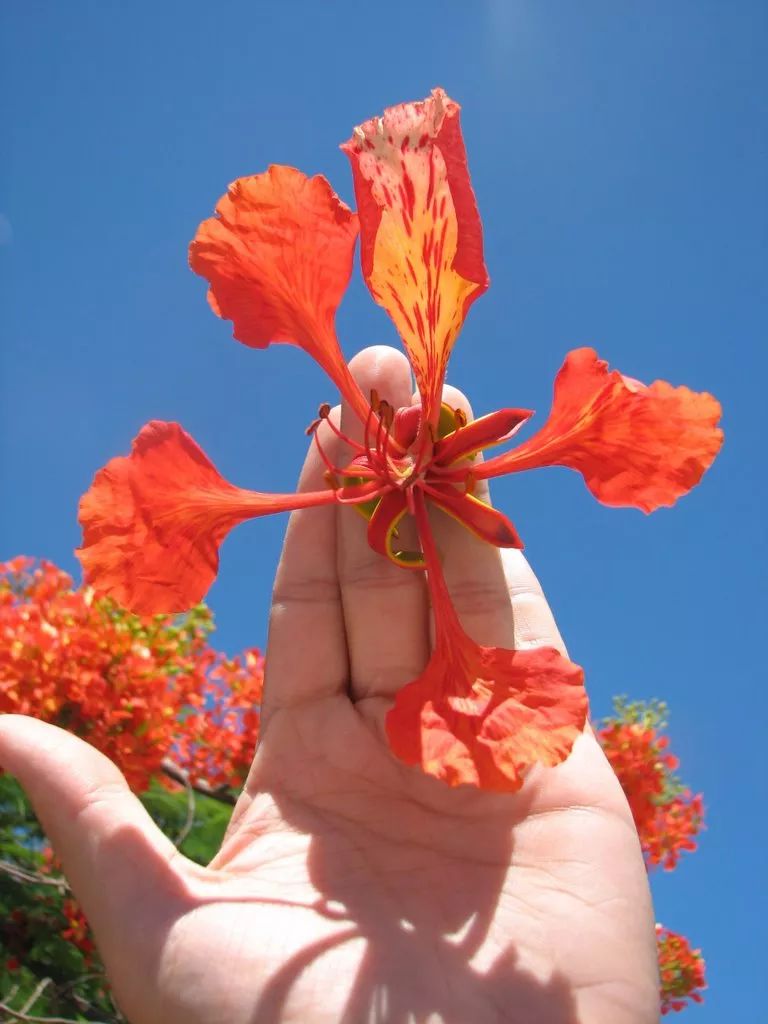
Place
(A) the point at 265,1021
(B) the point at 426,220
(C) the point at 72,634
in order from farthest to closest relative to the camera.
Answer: (C) the point at 72,634 < (B) the point at 426,220 < (A) the point at 265,1021

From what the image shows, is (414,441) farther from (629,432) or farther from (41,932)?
(41,932)

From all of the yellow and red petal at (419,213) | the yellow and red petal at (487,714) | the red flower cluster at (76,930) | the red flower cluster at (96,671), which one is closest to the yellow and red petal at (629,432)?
the yellow and red petal at (419,213)

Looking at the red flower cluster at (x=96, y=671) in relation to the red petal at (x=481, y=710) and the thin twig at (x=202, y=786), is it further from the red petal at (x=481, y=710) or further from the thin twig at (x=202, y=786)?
the red petal at (x=481, y=710)

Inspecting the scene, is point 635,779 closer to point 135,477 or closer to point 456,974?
point 456,974

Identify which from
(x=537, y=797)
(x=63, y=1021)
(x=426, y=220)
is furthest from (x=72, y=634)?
(x=426, y=220)

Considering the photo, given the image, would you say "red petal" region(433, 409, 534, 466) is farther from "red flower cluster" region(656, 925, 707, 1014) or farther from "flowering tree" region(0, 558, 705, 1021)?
"red flower cluster" region(656, 925, 707, 1014)

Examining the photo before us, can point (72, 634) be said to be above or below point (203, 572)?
above
